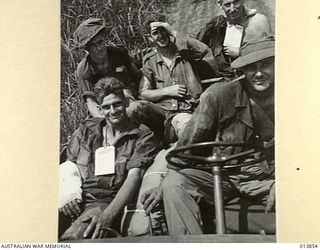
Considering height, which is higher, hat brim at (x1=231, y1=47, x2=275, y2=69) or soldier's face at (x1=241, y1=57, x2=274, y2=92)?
hat brim at (x1=231, y1=47, x2=275, y2=69)

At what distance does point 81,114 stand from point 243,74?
43 cm

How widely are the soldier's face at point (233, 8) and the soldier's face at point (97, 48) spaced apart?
12.7 inches

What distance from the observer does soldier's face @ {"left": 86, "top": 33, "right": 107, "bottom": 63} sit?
1417 millimetres

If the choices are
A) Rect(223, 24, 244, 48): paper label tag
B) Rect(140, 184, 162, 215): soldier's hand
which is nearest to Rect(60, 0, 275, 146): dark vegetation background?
Rect(223, 24, 244, 48): paper label tag

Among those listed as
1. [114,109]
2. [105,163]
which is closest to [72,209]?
[105,163]

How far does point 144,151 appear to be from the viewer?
1387mm

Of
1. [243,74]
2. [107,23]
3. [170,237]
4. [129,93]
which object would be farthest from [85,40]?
[170,237]

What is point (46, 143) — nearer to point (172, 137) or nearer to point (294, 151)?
point (172, 137)

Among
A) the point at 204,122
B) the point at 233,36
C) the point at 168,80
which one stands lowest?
the point at 204,122

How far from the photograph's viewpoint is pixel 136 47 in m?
1.40

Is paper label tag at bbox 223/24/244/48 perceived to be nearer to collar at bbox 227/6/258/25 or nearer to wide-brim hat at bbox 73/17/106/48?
collar at bbox 227/6/258/25

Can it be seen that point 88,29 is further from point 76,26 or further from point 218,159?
point 218,159

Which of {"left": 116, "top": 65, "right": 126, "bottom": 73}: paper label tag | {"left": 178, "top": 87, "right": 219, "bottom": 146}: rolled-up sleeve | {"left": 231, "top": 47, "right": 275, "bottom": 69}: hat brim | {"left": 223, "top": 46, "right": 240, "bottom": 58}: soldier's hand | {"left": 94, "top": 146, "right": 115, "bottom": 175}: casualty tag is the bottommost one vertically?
{"left": 94, "top": 146, "right": 115, "bottom": 175}: casualty tag

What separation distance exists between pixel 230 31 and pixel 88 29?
1.20 feet
